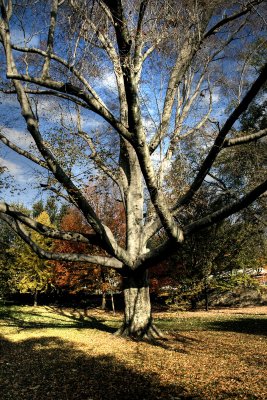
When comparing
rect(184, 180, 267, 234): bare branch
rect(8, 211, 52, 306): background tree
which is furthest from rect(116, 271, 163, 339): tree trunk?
rect(8, 211, 52, 306): background tree

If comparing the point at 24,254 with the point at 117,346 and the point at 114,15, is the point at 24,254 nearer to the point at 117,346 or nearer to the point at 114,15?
the point at 117,346

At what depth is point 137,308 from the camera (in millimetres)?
9922

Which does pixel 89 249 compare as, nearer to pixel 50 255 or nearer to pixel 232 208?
pixel 50 255

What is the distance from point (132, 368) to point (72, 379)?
1.19 meters

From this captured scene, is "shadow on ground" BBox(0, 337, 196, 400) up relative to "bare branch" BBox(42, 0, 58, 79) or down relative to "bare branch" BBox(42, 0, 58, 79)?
down

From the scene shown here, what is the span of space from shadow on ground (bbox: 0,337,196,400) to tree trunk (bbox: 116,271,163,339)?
224 cm

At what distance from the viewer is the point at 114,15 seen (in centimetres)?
517

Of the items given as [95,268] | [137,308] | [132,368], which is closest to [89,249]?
[95,268]

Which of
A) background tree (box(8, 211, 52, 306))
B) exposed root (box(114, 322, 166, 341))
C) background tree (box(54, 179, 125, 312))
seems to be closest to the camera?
exposed root (box(114, 322, 166, 341))

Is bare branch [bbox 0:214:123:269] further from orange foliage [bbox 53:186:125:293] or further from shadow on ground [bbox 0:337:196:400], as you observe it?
orange foliage [bbox 53:186:125:293]

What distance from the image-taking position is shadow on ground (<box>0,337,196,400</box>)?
5035mm

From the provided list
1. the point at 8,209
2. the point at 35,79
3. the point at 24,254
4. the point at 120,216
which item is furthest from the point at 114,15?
the point at 24,254

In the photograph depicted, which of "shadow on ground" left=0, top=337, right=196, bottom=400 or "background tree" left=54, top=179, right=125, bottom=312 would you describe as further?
"background tree" left=54, top=179, right=125, bottom=312

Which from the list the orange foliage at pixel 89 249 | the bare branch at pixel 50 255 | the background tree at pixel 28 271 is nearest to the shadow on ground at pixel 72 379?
the bare branch at pixel 50 255
